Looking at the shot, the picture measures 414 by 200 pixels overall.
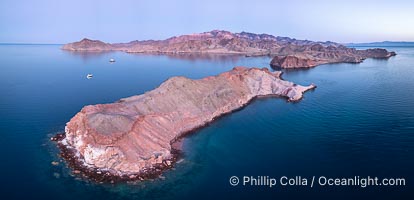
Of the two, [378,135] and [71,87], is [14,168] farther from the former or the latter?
[71,87]

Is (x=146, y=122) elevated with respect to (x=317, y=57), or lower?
lower

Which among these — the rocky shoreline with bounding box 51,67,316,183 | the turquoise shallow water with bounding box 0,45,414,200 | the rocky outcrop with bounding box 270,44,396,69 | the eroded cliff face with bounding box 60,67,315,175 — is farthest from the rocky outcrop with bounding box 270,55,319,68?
the rocky shoreline with bounding box 51,67,316,183

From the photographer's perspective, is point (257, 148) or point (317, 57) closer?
point (257, 148)

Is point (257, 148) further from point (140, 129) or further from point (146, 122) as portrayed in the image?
point (140, 129)

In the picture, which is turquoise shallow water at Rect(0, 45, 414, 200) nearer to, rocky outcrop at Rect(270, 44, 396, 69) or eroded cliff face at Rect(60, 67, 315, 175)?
eroded cliff face at Rect(60, 67, 315, 175)

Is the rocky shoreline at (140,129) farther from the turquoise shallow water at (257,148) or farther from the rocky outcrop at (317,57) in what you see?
the rocky outcrop at (317,57)

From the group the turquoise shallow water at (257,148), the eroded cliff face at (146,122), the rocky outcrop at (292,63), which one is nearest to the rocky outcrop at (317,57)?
the rocky outcrop at (292,63)

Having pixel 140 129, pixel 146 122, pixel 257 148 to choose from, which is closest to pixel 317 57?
pixel 257 148

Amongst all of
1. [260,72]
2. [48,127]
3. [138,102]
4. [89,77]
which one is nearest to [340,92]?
[260,72]
